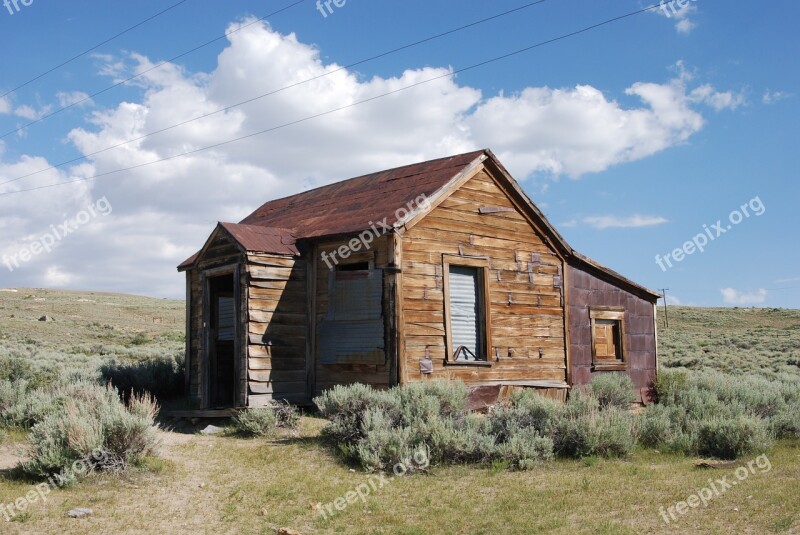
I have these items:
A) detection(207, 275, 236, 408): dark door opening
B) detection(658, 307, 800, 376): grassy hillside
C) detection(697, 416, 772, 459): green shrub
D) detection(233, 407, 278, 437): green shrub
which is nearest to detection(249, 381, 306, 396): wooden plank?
detection(233, 407, 278, 437): green shrub

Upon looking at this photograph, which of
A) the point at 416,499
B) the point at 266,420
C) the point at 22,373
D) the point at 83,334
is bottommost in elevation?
the point at 416,499

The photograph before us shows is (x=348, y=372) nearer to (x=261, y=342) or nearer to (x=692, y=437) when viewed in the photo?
(x=261, y=342)

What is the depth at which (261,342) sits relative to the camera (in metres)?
12.7

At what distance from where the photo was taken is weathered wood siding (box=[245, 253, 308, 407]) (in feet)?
41.5

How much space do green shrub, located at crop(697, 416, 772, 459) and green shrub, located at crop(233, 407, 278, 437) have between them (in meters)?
6.25

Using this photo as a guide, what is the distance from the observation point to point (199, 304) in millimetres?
15148

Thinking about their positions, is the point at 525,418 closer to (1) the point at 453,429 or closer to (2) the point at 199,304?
(1) the point at 453,429

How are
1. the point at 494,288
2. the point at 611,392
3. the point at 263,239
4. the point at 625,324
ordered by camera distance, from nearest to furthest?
the point at 263,239, the point at 494,288, the point at 611,392, the point at 625,324

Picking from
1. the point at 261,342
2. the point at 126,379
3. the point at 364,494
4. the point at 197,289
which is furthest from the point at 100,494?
the point at 126,379

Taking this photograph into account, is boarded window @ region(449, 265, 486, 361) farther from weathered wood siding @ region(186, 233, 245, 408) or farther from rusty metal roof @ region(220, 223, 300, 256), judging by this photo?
weathered wood siding @ region(186, 233, 245, 408)

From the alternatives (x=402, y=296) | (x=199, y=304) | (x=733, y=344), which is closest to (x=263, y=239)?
(x=199, y=304)

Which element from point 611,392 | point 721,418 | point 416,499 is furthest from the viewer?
point 611,392

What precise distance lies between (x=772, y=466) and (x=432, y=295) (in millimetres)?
5640

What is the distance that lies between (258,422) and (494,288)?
4.94m
